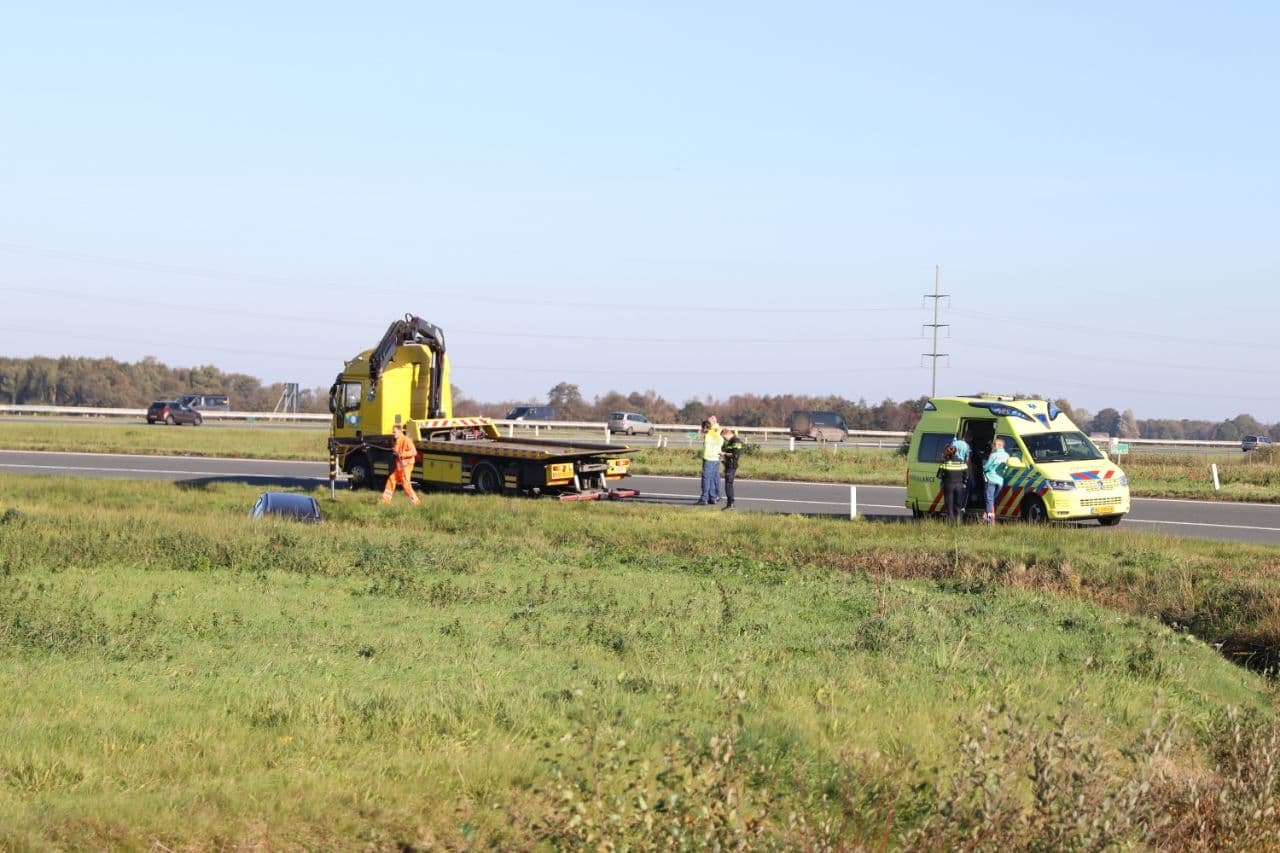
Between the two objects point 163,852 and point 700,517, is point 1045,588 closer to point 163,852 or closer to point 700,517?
point 700,517

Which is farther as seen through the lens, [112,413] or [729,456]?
[112,413]

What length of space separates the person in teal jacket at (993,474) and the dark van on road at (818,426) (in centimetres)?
4209

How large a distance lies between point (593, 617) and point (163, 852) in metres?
6.56

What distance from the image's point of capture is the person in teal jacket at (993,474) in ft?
68.9

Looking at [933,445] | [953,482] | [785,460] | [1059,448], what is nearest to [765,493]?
[933,445]

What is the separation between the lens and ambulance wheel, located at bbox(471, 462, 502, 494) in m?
26.9

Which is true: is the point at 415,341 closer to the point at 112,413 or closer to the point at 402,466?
the point at 402,466

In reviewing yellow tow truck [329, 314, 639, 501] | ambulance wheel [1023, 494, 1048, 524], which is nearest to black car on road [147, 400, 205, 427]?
yellow tow truck [329, 314, 639, 501]

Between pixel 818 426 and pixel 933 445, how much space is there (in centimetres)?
4556

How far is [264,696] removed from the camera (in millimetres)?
8969

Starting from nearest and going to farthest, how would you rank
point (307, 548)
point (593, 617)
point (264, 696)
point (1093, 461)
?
point (264, 696)
point (593, 617)
point (307, 548)
point (1093, 461)

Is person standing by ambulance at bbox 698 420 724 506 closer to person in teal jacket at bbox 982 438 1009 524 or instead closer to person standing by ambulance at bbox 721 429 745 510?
person standing by ambulance at bbox 721 429 745 510

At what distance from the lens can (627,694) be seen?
9.34 meters

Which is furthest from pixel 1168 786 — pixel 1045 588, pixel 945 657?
pixel 1045 588
